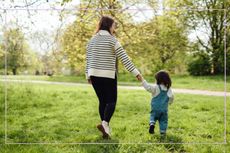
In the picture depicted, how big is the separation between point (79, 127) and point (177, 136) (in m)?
1.59

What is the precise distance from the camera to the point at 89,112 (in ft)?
23.6

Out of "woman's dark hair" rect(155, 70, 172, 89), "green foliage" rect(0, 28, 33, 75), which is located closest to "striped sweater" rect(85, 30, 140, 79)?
"woman's dark hair" rect(155, 70, 172, 89)

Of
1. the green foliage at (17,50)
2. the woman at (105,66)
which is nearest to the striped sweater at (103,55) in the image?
the woman at (105,66)

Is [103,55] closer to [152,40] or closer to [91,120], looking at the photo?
[91,120]

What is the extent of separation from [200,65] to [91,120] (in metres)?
2.42

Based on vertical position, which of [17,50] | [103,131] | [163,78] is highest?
[17,50]

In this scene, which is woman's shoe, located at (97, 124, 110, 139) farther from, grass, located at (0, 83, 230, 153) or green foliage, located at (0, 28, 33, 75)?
green foliage, located at (0, 28, 33, 75)

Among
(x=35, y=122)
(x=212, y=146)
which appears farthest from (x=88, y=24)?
(x=212, y=146)

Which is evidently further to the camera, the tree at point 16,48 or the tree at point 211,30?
the tree at point 16,48

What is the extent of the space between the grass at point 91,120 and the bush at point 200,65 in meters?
0.63

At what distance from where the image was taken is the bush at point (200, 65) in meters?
Answer: 7.35

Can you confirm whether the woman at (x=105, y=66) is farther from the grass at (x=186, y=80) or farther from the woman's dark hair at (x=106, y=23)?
the grass at (x=186, y=80)

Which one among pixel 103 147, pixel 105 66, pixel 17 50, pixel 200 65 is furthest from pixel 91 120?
pixel 17 50

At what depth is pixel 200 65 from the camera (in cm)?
736
